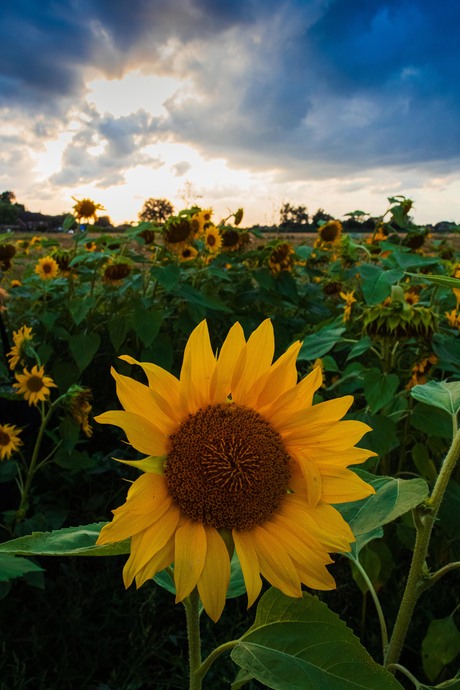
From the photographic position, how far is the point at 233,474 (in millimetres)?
540

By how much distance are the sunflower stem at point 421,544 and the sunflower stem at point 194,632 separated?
263mm

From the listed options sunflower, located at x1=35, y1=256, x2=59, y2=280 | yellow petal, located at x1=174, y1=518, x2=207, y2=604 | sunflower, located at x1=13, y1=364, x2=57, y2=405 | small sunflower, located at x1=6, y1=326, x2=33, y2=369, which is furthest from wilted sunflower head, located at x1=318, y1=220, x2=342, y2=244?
yellow petal, located at x1=174, y1=518, x2=207, y2=604

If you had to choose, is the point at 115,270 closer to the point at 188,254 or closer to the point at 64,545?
the point at 188,254

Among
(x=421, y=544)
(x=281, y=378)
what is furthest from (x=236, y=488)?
(x=421, y=544)

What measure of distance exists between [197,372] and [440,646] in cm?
92

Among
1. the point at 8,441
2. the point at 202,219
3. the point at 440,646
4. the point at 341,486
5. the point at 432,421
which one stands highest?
the point at 202,219

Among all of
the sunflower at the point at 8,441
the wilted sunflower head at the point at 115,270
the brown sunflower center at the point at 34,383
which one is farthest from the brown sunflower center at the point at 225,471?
the wilted sunflower head at the point at 115,270

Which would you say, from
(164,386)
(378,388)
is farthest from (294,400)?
(378,388)

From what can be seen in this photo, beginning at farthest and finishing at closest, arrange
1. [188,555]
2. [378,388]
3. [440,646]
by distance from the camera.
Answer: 1. [378,388]
2. [440,646]
3. [188,555]

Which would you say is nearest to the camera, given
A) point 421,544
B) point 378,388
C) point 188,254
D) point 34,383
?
point 421,544

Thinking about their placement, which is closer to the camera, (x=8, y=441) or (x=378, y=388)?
(x=378, y=388)

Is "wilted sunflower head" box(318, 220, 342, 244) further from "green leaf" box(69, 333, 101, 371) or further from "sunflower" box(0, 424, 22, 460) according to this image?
"sunflower" box(0, 424, 22, 460)

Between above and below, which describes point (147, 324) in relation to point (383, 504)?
below

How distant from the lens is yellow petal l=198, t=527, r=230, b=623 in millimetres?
521
